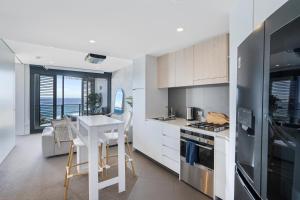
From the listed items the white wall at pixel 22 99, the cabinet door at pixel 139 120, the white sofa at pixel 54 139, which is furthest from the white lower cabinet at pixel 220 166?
the white wall at pixel 22 99

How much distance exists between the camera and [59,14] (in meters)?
1.92

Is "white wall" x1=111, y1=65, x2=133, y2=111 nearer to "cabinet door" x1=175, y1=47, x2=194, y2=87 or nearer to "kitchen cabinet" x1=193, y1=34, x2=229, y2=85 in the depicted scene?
"cabinet door" x1=175, y1=47, x2=194, y2=87

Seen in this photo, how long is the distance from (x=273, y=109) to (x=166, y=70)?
3009mm

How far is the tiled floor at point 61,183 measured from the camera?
2.29 metres

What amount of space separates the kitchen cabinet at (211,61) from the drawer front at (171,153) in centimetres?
126

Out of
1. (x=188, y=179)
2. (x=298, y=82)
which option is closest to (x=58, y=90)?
(x=188, y=179)

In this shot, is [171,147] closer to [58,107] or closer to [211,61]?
[211,61]

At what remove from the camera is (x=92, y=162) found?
213 cm

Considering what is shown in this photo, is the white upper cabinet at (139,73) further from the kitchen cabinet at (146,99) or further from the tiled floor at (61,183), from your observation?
the tiled floor at (61,183)

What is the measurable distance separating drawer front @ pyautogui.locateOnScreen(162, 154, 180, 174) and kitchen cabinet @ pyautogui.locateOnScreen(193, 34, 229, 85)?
1.43 metres

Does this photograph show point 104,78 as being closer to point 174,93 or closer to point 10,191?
point 174,93

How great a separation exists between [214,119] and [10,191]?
3269 millimetres

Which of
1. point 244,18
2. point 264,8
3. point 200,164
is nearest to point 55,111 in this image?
point 200,164

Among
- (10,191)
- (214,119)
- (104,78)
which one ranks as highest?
(104,78)
